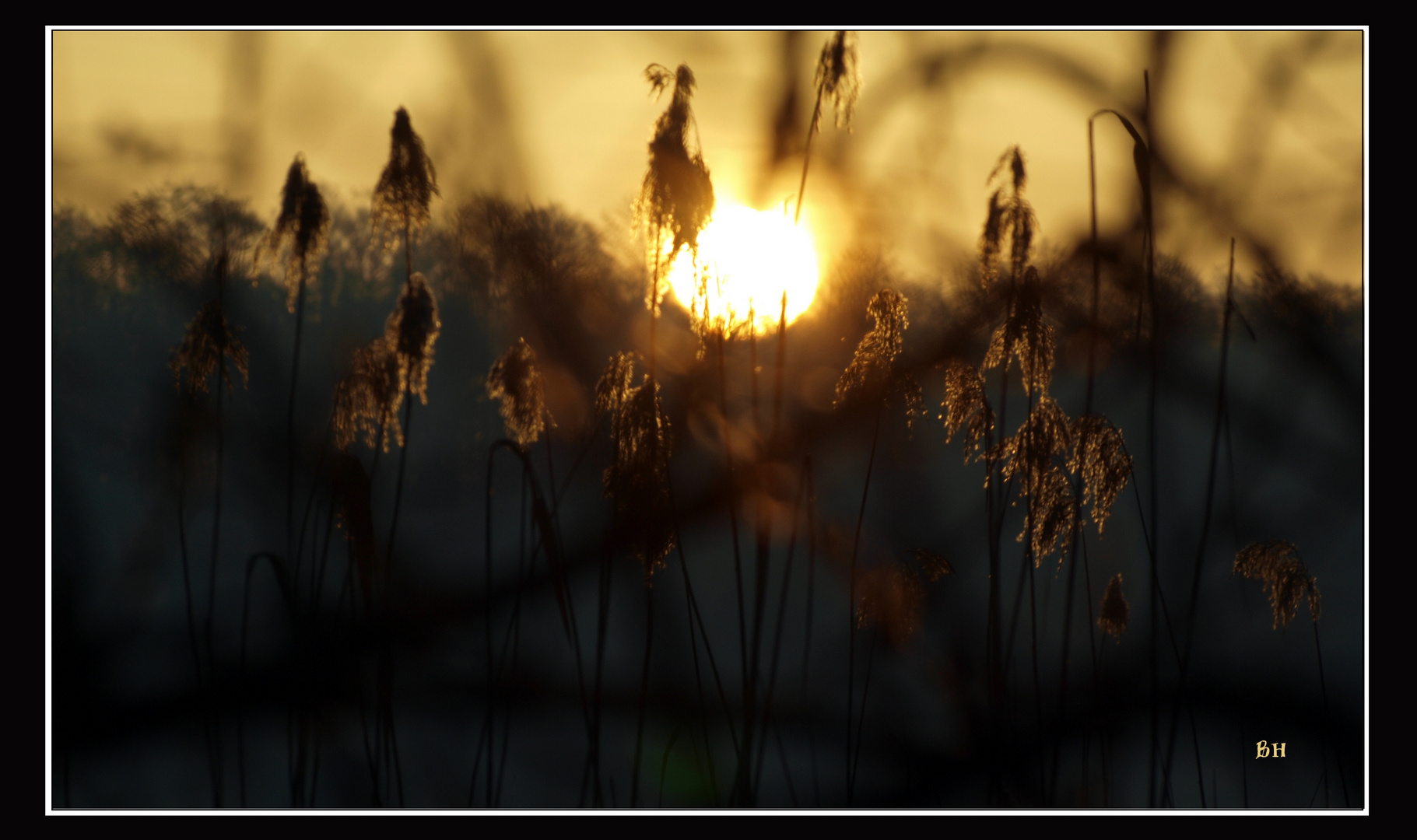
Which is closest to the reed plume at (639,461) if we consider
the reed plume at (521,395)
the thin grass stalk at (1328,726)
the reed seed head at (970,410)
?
the reed plume at (521,395)

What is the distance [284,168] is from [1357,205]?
8.68 ft

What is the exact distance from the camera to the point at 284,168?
1.91 metres

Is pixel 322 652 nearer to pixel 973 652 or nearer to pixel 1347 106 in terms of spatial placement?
pixel 973 652

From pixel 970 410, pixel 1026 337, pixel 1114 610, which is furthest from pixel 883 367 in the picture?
pixel 1114 610

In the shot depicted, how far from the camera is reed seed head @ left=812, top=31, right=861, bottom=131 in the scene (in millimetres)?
1929

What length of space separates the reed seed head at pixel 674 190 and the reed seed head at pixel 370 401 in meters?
0.65

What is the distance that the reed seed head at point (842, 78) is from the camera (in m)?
1.93

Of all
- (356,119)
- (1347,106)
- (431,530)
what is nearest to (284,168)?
(356,119)

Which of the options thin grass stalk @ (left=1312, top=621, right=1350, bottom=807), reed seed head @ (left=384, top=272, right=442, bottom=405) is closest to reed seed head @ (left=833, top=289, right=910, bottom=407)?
reed seed head @ (left=384, top=272, right=442, bottom=405)

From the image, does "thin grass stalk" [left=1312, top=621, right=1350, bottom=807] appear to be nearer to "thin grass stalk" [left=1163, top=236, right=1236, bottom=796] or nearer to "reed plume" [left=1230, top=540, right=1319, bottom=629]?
"reed plume" [left=1230, top=540, right=1319, bottom=629]

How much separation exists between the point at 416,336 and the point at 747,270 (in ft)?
2.66

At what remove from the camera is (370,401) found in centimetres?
188

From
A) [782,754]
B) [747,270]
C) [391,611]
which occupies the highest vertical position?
[747,270]

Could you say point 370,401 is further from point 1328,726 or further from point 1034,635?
point 1328,726
